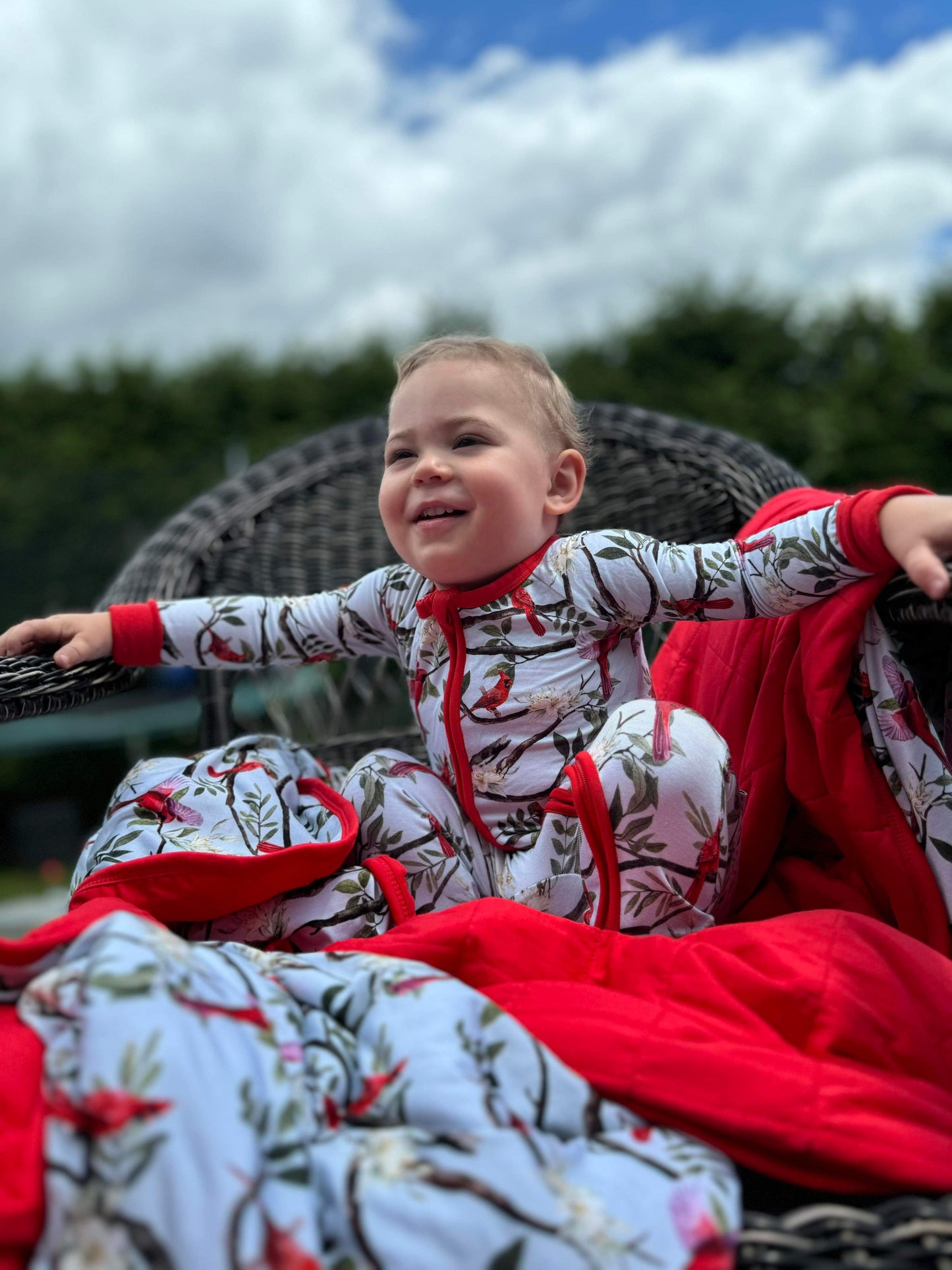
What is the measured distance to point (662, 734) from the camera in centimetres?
106

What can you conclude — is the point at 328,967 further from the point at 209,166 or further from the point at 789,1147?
the point at 209,166

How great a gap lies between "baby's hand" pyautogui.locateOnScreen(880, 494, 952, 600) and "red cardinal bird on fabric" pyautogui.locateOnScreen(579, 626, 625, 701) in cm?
39

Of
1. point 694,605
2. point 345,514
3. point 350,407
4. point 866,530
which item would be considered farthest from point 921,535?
point 350,407

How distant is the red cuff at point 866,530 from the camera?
100 centimetres

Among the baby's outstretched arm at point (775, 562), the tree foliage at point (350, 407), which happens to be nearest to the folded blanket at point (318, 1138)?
the baby's outstretched arm at point (775, 562)

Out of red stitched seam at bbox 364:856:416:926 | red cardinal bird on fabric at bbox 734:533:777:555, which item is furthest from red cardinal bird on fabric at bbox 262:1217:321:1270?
red cardinal bird on fabric at bbox 734:533:777:555

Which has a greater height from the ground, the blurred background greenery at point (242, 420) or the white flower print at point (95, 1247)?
the blurred background greenery at point (242, 420)

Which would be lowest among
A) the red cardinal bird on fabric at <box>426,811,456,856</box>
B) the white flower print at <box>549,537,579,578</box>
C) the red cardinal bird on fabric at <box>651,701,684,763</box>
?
the red cardinal bird on fabric at <box>426,811,456,856</box>

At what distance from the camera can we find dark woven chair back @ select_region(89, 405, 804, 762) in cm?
168

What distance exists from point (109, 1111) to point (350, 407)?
17.4 feet

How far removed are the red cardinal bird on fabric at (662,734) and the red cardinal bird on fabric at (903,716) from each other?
22 centimetres

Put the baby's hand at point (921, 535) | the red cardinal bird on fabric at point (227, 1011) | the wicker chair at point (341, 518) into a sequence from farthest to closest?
the wicker chair at point (341, 518) → the baby's hand at point (921, 535) → the red cardinal bird on fabric at point (227, 1011)

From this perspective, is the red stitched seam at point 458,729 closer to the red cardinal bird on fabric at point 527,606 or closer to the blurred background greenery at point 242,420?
the red cardinal bird on fabric at point 527,606

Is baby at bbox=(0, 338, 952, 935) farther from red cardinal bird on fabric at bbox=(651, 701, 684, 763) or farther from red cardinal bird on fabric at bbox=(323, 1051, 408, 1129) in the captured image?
red cardinal bird on fabric at bbox=(323, 1051, 408, 1129)
